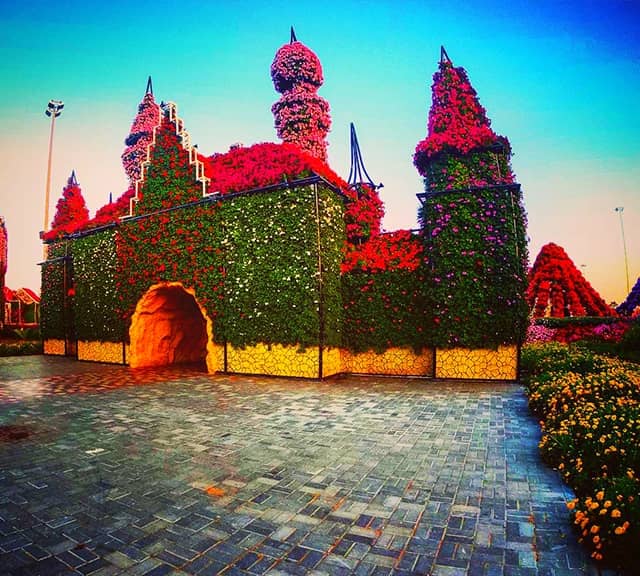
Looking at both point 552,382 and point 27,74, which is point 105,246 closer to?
point 27,74

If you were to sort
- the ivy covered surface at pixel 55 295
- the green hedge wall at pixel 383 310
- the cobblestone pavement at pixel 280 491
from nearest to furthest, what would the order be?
the cobblestone pavement at pixel 280 491
the green hedge wall at pixel 383 310
the ivy covered surface at pixel 55 295

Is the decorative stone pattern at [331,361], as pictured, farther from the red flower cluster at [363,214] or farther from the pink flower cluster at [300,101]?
the pink flower cluster at [300,101]

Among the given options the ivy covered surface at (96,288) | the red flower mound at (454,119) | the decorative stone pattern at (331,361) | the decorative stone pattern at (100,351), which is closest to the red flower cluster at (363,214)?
the red flower mound at (454,119)

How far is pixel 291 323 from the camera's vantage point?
11.2 m

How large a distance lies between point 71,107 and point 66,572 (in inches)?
1312

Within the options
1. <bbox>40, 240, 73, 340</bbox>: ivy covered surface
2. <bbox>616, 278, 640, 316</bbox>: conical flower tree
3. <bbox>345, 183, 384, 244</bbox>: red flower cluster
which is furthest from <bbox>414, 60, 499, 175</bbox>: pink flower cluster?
<bbox>40, 240, 73, 340</bbox>: ivy covered surface

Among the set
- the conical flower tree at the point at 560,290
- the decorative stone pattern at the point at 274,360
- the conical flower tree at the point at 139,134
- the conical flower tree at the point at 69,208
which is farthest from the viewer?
the conical flower tree at the point at 139,134

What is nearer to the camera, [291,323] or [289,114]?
[291,323]

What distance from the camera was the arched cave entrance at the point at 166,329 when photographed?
47.8 ft

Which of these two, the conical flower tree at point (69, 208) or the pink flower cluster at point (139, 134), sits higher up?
the pink flower cluster at point (139, 134)

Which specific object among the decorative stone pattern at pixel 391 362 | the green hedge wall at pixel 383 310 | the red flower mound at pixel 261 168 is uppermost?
the red flower mound at pixel 261 168

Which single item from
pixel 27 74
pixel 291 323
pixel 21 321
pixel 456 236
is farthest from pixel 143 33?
pixel 21 321

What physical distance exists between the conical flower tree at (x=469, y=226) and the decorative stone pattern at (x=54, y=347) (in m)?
18.1

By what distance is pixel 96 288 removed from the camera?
16.1 m
